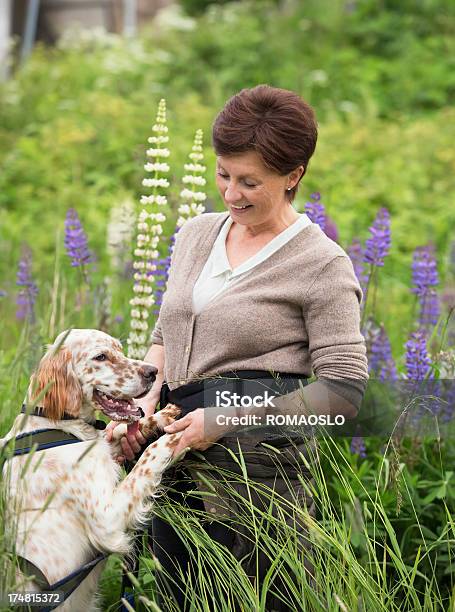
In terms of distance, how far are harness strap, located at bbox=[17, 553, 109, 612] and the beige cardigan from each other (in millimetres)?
607

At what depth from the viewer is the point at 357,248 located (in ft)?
16.0

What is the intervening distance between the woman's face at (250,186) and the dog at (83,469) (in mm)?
563

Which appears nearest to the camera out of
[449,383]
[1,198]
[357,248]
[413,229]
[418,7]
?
[449,383]

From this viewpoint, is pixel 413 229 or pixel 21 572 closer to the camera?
pixel 21 572

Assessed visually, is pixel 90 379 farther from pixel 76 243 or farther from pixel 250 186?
pixel 76 243

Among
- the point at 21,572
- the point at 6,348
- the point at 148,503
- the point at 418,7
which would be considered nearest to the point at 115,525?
the point at 148,503

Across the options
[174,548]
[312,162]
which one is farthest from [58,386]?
[312,162]

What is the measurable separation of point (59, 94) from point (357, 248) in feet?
23.2

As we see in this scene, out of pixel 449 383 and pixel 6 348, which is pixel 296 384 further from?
pixel 6 348

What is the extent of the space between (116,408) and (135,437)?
0.46ft

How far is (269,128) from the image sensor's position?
2.84 m

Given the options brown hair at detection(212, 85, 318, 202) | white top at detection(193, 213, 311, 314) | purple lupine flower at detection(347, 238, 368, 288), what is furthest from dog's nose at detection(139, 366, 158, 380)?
purple lupine flower at detection(347, 238, 368, 288)

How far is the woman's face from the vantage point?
2875 millimetres

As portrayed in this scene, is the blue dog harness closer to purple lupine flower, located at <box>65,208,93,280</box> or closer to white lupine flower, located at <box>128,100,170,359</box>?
white lupine flower, located at <box>128,100,170,359</box>
